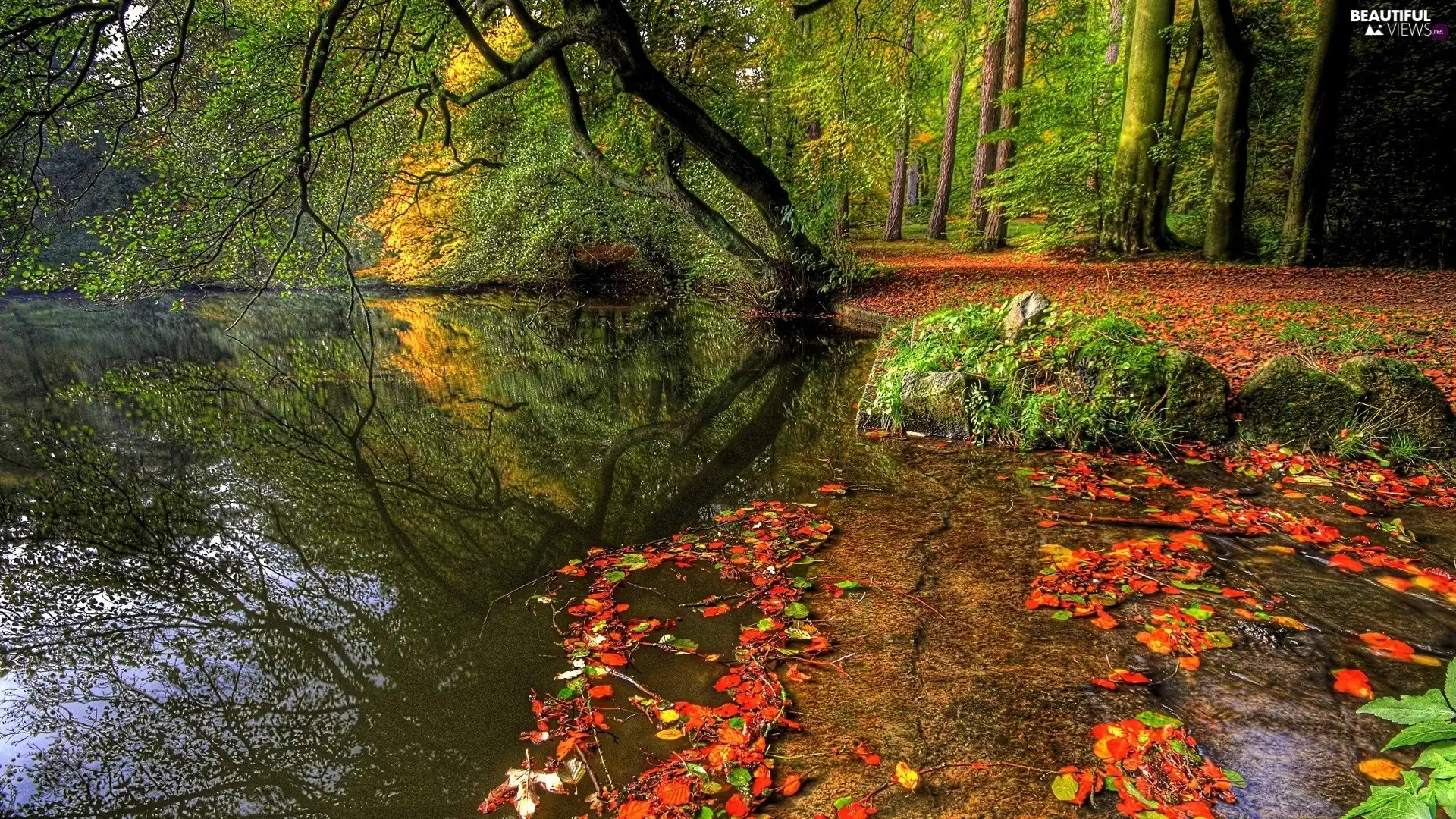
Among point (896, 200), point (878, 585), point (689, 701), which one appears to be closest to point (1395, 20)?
point (896, 200)

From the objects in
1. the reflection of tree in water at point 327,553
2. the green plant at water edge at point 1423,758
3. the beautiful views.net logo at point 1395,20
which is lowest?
the reflection of tree in water at point 327,553

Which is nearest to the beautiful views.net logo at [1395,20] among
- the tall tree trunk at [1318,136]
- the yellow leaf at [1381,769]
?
the tall tree trunk at [1318,136]

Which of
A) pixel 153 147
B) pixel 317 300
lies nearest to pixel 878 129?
pixel 153 147

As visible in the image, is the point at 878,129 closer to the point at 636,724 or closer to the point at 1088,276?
the point at 1088,276

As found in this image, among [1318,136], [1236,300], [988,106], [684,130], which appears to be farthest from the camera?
[988,106]

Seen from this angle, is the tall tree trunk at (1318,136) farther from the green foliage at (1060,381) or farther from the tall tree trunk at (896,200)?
the tall tree trunk at (896,200)

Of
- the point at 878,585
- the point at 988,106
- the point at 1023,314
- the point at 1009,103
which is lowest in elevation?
the point at 878,585

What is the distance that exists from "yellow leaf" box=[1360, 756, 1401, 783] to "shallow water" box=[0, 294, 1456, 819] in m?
0.05

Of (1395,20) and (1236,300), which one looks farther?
(1395,20)

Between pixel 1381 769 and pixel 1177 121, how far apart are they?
13.4 metres

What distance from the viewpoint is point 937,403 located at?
557 cm

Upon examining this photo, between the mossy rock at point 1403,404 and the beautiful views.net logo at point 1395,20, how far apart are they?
330 inches

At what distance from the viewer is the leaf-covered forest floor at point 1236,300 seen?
5516 mm

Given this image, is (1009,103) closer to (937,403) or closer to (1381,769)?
(937,403)
